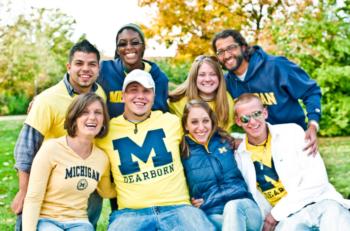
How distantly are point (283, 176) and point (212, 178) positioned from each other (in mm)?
597

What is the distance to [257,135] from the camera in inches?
171

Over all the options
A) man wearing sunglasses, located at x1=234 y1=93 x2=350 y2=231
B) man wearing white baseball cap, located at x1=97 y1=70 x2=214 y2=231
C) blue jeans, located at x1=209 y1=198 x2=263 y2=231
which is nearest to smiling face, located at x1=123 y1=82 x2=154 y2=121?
man wearing white baseball cap, located at x1=97 y1=70 x2=214 y2=231

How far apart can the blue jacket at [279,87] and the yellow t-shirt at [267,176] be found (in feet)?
1.91

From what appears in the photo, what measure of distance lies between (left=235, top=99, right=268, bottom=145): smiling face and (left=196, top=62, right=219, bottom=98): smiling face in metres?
0.43

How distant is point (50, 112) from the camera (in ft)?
13.1

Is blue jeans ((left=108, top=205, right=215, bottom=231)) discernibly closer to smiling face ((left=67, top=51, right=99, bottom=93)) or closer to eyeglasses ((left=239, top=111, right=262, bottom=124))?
eyeglasses ((left=239, top=111, right=262, bottom=124))

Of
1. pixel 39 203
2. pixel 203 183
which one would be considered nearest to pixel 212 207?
pixel 203 183

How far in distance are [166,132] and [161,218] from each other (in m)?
0.75

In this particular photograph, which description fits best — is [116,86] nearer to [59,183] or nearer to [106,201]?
[59,183]

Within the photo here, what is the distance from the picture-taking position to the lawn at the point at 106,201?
688 centimetres

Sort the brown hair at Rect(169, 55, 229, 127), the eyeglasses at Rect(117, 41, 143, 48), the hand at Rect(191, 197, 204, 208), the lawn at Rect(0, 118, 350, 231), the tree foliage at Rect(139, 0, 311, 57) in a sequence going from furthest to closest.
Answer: the tree foliage at Rect(139, 0, 311, 57)
the lawn at Rect(0, 118, 350, 231)
the eyeglasses at Rect(117, 41, 143, 48)
the brown hair at Rect(169, 55, 229, 127)
the hand at Rect(191, 197, 204, 208)

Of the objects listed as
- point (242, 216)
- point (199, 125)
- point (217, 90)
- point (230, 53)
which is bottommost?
point (242, 216)

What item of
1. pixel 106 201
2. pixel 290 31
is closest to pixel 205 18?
pixel 290 31

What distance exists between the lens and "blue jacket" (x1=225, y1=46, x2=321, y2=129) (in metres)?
4.77
